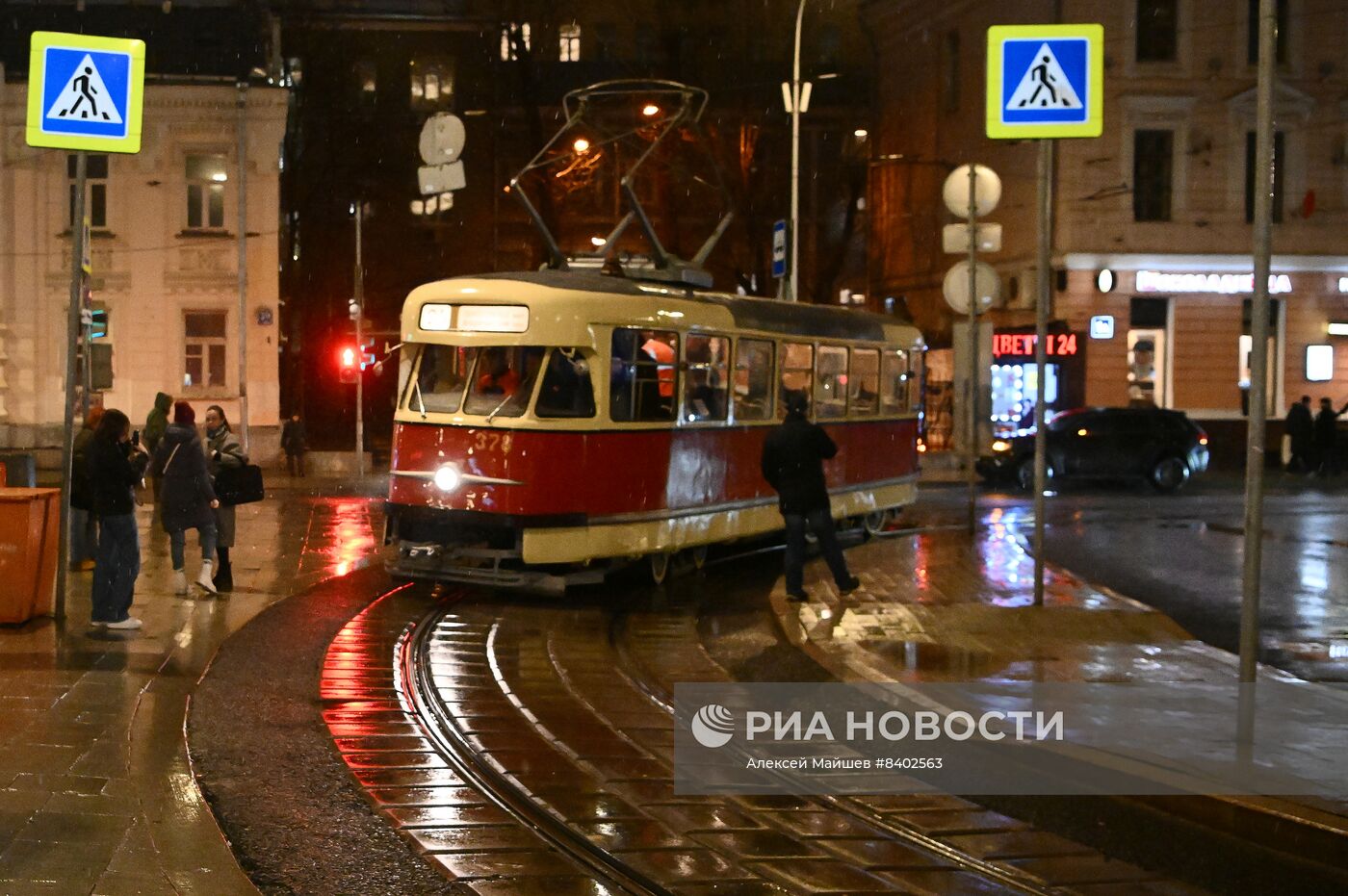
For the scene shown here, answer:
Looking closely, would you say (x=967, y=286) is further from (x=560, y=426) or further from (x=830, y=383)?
(x=560, y=426)

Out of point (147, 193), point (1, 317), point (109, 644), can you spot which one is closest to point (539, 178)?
point (147, 193)

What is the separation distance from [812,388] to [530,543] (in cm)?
547

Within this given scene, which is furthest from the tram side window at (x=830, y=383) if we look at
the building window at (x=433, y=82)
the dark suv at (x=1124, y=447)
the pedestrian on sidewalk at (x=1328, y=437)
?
the building window at (x=433, y=82)

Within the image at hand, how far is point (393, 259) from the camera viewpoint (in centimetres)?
5381

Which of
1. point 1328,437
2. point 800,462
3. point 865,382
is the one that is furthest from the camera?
point 1328,437

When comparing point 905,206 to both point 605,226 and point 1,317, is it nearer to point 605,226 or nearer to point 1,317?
point 605,226

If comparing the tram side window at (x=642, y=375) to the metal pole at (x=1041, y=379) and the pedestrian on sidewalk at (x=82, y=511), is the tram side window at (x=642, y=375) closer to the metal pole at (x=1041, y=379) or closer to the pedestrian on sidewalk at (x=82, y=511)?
the metal pole at (x=1041, y=379)

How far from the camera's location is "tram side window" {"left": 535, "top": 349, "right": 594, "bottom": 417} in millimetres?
13812

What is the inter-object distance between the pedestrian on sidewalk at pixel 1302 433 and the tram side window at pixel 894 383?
55.5 feet

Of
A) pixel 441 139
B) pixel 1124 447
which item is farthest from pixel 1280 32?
pixel 441 139

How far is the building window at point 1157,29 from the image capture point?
3688 cm

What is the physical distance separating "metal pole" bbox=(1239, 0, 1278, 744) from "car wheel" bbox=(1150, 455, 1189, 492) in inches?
894

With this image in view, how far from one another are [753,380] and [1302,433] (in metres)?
22.4

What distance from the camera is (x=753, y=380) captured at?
1659 centimetres
